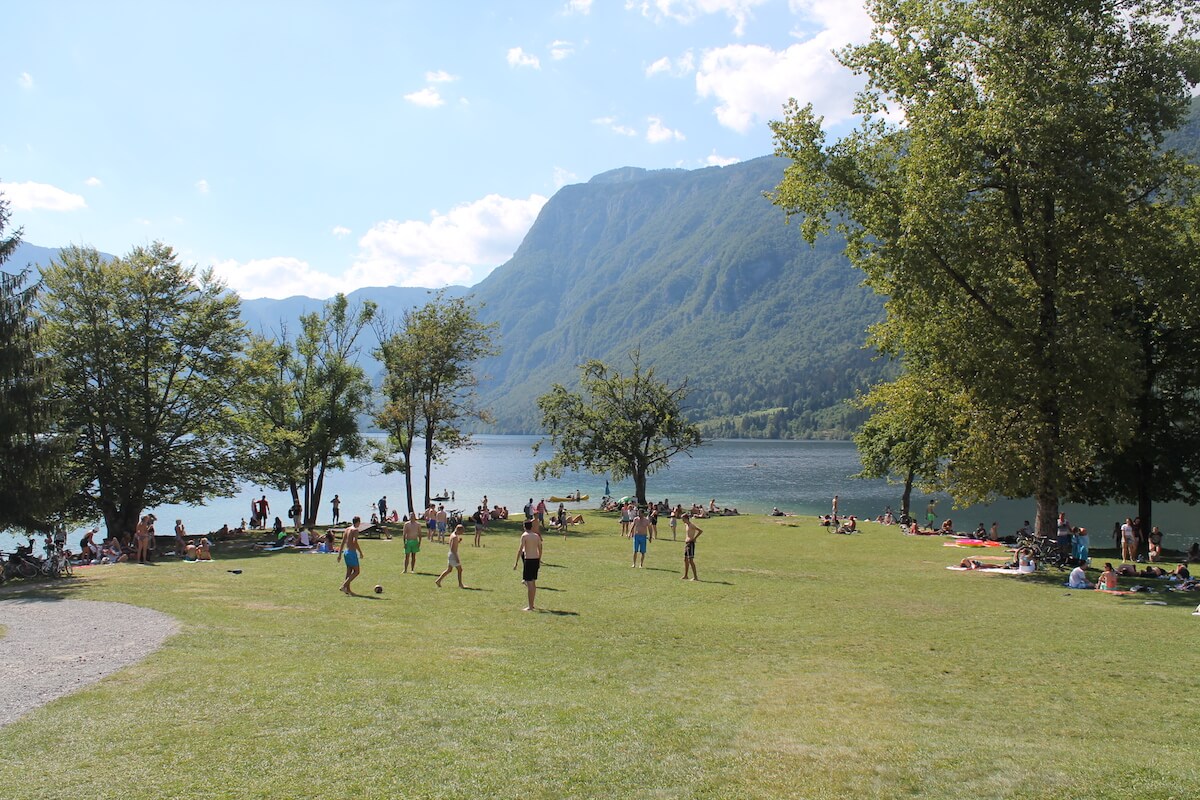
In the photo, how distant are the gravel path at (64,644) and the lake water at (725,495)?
32999 millimetres

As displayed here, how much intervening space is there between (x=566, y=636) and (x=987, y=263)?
18.1 m

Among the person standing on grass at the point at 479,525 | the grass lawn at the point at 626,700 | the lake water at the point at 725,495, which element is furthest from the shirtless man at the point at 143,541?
the lake water at the point at 725,495

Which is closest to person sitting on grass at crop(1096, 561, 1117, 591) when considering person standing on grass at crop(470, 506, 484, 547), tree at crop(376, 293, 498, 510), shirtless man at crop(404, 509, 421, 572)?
shirtless man at crop(404, 509, 421, 572)

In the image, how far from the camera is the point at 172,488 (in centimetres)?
3512

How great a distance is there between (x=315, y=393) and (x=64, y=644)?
1431 inches

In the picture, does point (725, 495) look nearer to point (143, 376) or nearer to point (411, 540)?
point (143, 376)

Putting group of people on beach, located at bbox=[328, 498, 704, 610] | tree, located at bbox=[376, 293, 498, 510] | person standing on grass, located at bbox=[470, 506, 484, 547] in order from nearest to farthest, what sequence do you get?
group of people on beach, located at bbox=[328, 498, 704, 610]
person standing on grass, located at bbox=[470, 506, 484, 547]
tree, located at bbox=[376, 293, 498, 510]

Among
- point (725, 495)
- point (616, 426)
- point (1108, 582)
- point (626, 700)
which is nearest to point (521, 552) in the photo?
point (626, 700)

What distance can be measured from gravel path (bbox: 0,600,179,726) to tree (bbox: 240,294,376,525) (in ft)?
84.3

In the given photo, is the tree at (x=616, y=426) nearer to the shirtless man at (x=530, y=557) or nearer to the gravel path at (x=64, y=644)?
the shirtless man at (x=530, y=557)

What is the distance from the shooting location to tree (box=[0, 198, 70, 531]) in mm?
23609

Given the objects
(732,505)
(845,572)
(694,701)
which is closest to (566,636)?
(694,701)

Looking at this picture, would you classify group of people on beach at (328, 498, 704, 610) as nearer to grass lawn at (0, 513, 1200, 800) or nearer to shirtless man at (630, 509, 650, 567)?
shirtless man at (630, 509, 650, 567)

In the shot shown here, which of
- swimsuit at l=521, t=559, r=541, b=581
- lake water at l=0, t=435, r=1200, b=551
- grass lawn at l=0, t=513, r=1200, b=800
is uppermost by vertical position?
swimsuit at l=521, t=559, r=541, b=581
